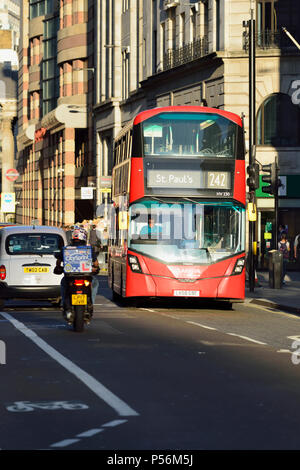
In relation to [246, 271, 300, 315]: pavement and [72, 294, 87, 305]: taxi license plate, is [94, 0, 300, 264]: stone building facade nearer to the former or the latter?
[246, 271, 300, 315]: pavement

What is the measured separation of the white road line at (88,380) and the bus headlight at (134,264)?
658cm

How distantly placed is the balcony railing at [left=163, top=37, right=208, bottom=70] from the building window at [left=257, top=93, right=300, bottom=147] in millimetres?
3465

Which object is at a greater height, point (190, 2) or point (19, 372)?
point (190, 2)

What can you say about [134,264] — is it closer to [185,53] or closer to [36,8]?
[185,53]

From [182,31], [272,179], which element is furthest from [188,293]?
[182,31]

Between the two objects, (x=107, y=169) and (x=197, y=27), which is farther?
(x=107, y=169)

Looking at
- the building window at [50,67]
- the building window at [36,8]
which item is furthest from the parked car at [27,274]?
the building window at [36,8]

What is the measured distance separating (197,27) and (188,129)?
22.8 meters

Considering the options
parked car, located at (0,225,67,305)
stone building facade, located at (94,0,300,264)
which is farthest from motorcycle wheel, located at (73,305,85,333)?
stone building facade, located at (94,0,300,264)

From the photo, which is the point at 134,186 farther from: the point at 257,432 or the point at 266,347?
the point at 257,432

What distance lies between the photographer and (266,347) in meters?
15.7

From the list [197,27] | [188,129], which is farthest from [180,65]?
[188,129]

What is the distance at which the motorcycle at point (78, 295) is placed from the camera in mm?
17531

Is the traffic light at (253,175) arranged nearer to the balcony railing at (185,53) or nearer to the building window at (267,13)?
the building window at (267,13)
